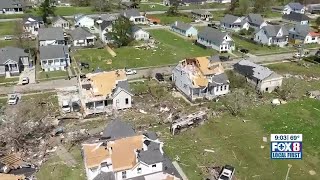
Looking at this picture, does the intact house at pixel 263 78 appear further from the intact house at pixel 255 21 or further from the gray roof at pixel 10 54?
the intact house at pixel 255 21

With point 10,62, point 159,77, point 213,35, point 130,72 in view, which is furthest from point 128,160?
point 213,35

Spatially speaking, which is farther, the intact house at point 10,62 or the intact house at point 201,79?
the intact house at point 10,62

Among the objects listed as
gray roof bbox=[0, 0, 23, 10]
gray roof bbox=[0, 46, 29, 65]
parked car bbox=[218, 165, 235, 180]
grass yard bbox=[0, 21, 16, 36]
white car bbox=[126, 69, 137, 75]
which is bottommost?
parked car bbox=[218, 165, 235, 180]

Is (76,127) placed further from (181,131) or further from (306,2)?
(306,2)

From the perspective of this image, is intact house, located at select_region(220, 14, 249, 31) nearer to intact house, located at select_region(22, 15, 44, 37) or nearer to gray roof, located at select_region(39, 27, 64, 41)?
gray roof, located at select_region(39, 27, 64, 41)

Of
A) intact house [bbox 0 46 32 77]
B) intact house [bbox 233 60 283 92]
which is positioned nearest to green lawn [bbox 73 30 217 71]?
intact house [bbox 0 46 32 77]

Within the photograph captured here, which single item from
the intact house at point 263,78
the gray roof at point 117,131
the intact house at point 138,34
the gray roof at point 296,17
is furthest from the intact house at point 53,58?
the gray roof at point 296,17
